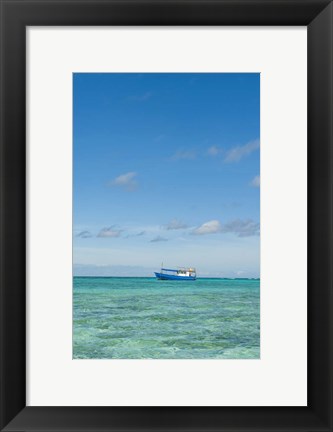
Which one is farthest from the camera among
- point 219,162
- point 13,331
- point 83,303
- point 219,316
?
point 219,162

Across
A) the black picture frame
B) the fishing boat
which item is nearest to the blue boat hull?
the fishing boat

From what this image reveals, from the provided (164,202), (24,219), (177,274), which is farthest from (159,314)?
(24,219)

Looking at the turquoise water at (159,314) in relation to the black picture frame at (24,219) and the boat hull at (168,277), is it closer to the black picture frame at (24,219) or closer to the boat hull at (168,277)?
the boat hull at (168,277)

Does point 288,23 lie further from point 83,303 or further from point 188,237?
point 188,237

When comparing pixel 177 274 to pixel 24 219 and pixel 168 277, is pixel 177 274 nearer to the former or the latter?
pixel 168 277

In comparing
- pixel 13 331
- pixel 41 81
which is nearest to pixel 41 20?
pixel 41 81

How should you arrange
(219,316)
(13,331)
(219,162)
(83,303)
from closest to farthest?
(13,331)
(83,303)
(219,316)
(219,162)

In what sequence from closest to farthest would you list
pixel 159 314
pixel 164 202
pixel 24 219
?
pixel 24 219 < pixel 159 314 < pixel 164 202
